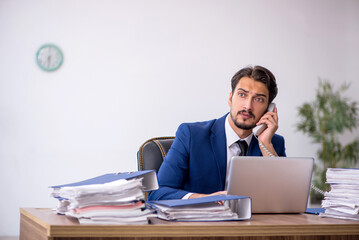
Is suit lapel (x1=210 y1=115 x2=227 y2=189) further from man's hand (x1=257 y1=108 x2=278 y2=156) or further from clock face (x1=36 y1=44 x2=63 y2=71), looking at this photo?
clock face (x1=36 y1=44 x2=63 y2=71)

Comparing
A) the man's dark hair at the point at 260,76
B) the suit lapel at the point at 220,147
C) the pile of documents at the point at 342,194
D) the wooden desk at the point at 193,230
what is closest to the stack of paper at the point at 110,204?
the wooden desk at the point at 193,230

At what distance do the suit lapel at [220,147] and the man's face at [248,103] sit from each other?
8 centimetres

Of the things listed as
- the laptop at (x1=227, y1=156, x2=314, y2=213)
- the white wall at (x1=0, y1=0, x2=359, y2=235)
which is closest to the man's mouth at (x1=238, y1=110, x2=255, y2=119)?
the laptop at (x1=227, y1=156, x2=314, y2=213)

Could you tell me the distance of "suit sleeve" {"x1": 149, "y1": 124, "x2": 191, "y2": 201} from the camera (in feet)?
6.89

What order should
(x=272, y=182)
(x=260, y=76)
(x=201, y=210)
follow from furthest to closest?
(x=260, y=76)
(x=272, y=182)
(x=201, y=210)

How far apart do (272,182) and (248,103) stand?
82 centimetres

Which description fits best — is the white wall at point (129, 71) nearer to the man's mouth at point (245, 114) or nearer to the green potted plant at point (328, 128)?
the green potted plant at point (328, 128)

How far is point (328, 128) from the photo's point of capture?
5000 millimetres

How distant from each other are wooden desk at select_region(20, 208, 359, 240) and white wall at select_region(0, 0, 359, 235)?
337 cm

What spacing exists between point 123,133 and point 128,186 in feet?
11.8

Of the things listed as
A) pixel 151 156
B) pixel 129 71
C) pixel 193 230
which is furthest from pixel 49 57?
pixel 193 230

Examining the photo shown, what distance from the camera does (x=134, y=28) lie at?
15.9 feet

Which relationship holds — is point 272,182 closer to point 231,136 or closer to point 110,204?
point 110,204

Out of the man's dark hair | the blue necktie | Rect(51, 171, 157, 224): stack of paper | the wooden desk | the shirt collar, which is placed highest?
the man's dark hair
